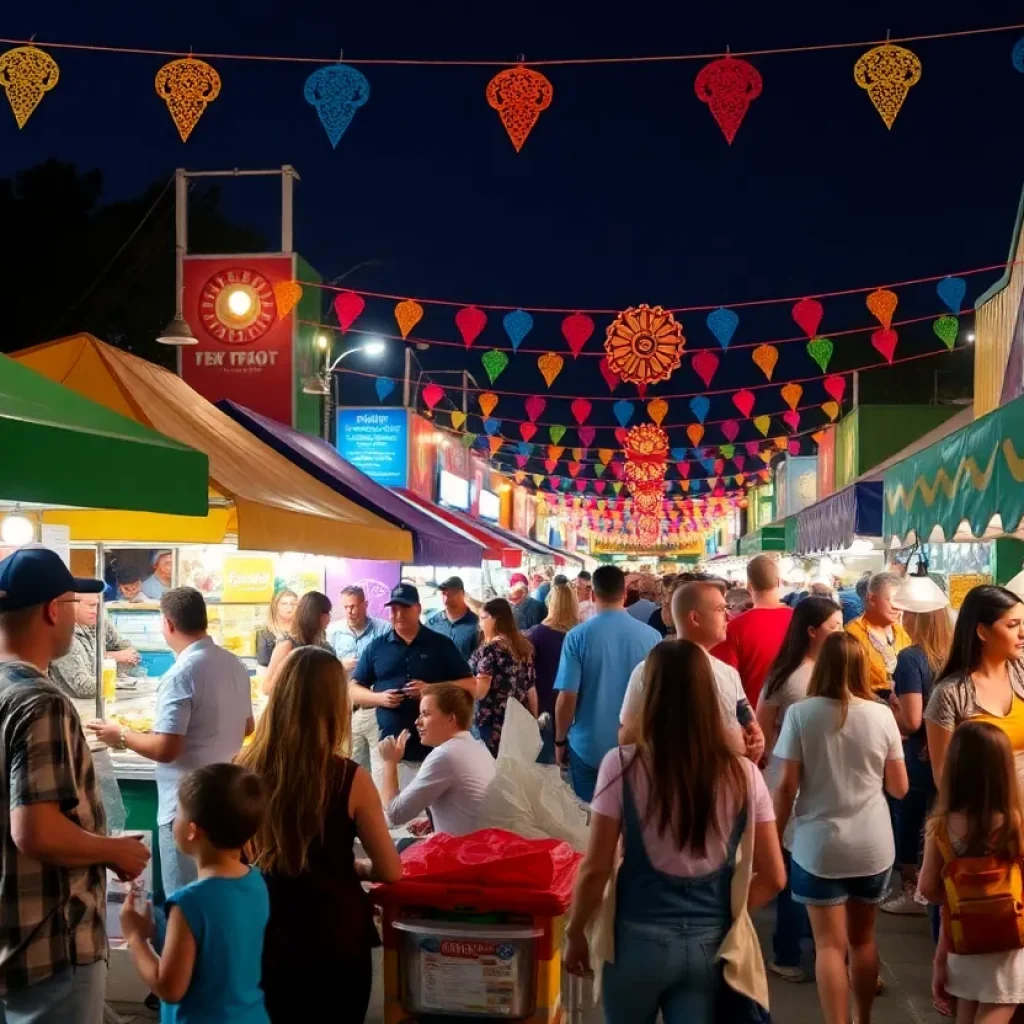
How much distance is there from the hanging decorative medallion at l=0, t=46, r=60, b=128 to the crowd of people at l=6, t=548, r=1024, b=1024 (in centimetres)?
502

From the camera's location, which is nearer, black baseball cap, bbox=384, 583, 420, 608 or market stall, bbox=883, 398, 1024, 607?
market stall, bbox=883, 398, 1024, 607

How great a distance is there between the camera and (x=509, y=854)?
13.2 feet

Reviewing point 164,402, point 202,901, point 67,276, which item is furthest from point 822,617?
point 67,276

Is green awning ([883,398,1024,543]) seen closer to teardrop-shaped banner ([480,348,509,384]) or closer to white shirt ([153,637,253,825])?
white shirt ([153,637,253,825])

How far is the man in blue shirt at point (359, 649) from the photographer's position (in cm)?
823

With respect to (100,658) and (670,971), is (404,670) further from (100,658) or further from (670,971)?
(670,971)

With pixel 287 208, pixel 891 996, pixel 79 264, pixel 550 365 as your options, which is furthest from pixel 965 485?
pixel 79 264

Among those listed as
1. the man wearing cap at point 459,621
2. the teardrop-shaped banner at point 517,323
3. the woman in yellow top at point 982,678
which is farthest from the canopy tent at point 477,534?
the woman in yellow top at point 982,678

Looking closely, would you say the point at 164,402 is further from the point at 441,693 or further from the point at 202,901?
the point at 202,901

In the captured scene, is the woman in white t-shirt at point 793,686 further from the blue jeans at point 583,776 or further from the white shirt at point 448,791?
the white shirt at point 448,791

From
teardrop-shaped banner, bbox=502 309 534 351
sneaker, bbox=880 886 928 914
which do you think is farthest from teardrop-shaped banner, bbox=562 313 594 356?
sneaker, bbox=880 886 928 914

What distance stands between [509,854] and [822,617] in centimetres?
278

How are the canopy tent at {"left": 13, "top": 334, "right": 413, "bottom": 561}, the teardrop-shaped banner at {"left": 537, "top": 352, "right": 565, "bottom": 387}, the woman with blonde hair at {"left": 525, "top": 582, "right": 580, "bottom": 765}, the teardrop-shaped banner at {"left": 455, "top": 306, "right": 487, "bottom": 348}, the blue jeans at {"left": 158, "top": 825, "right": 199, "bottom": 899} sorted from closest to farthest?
the blue jeans at {"left": 158, "top": 825, "right": 199, "bottom": 899} < the canopy tent at {"left": 13, "top": 334, "right": 413, "bottom": 561} < the woman with blonde hair at {"left": 525, "top": 582, "right": 580, "bottom": 765} < the teardrop-shaped banner at {"left": 455, "top": 306, "right": 487, "bottom": 348} < the teardrop-shaped banner at {"left": 537, "top": 352, "right": 565, "bottom": 387}

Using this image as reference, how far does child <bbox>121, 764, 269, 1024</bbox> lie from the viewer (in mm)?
3170
